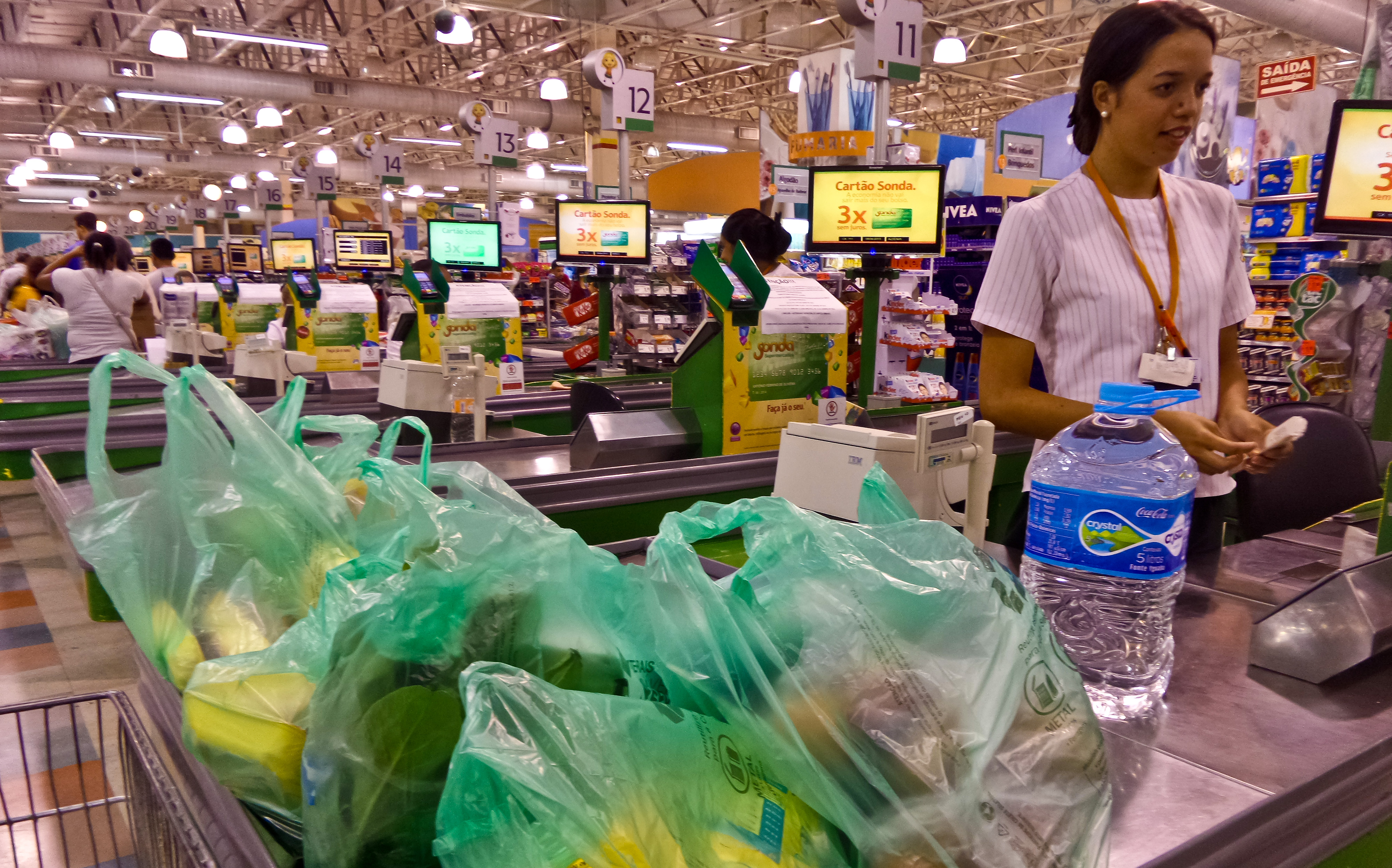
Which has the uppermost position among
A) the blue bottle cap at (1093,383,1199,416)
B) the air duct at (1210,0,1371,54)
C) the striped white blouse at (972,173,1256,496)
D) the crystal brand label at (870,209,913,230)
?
the air duct at (1210,0,1371,54)

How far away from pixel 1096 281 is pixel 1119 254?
62 millimetres

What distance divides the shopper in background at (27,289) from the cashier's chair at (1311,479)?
10.7 m

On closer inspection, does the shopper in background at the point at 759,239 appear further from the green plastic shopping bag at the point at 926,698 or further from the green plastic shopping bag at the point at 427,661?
the green plastic shopping bag at the point at 926,698

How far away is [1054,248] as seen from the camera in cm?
162

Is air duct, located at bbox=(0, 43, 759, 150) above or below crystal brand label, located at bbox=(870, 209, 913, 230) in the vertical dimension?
above

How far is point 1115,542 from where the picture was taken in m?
1.17

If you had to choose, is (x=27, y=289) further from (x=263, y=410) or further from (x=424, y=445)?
(x=424, y=445)

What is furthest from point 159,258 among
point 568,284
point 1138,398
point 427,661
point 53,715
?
point 1138,398

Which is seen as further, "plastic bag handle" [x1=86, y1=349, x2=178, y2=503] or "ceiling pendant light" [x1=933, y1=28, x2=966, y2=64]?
"ceiling pendant light" [x1=933, y1=28, x2=966, y2=64]

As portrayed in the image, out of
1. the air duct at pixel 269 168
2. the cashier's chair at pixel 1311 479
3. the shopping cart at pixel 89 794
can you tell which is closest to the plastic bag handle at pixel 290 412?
the shopping cart at pixel 89 794

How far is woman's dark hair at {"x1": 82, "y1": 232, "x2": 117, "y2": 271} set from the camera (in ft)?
23.5

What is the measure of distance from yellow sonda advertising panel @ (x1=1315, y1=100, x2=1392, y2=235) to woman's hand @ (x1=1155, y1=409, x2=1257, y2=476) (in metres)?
2.08

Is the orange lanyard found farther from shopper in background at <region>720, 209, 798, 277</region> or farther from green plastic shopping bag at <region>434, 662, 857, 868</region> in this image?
shopper in background at <region>720, 209, 798, 277</region>

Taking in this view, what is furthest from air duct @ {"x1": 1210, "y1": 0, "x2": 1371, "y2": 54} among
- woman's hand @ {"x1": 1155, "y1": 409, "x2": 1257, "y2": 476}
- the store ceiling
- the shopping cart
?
the shopping cart
